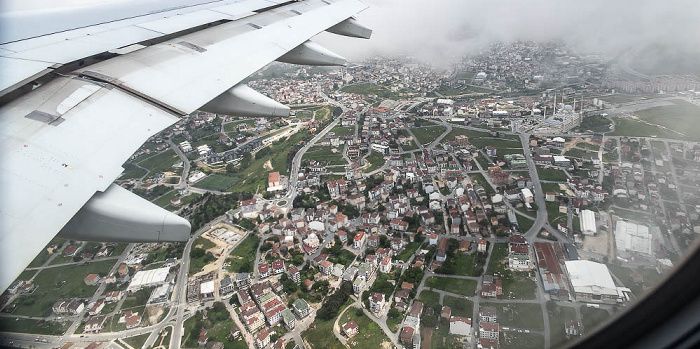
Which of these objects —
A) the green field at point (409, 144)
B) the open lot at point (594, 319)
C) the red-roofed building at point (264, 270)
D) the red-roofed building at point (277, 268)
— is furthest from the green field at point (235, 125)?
the open lot at point (594, 319)

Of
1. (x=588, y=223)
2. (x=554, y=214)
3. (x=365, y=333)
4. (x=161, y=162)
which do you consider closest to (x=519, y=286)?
(x=588, y=223)

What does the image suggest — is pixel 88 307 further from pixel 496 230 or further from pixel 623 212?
pixel 623 212

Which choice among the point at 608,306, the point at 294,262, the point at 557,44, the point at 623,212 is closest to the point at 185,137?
the point at 294,262

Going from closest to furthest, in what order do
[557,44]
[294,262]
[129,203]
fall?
[129,203], [294,262], [557,44]

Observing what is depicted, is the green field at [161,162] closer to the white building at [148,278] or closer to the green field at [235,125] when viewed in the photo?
the green field at [235,125]

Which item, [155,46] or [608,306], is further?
[155,46]

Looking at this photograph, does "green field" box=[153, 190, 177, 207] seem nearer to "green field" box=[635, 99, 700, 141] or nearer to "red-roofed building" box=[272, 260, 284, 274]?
"red-roofed building" box=[272, 260, 284, 274]
